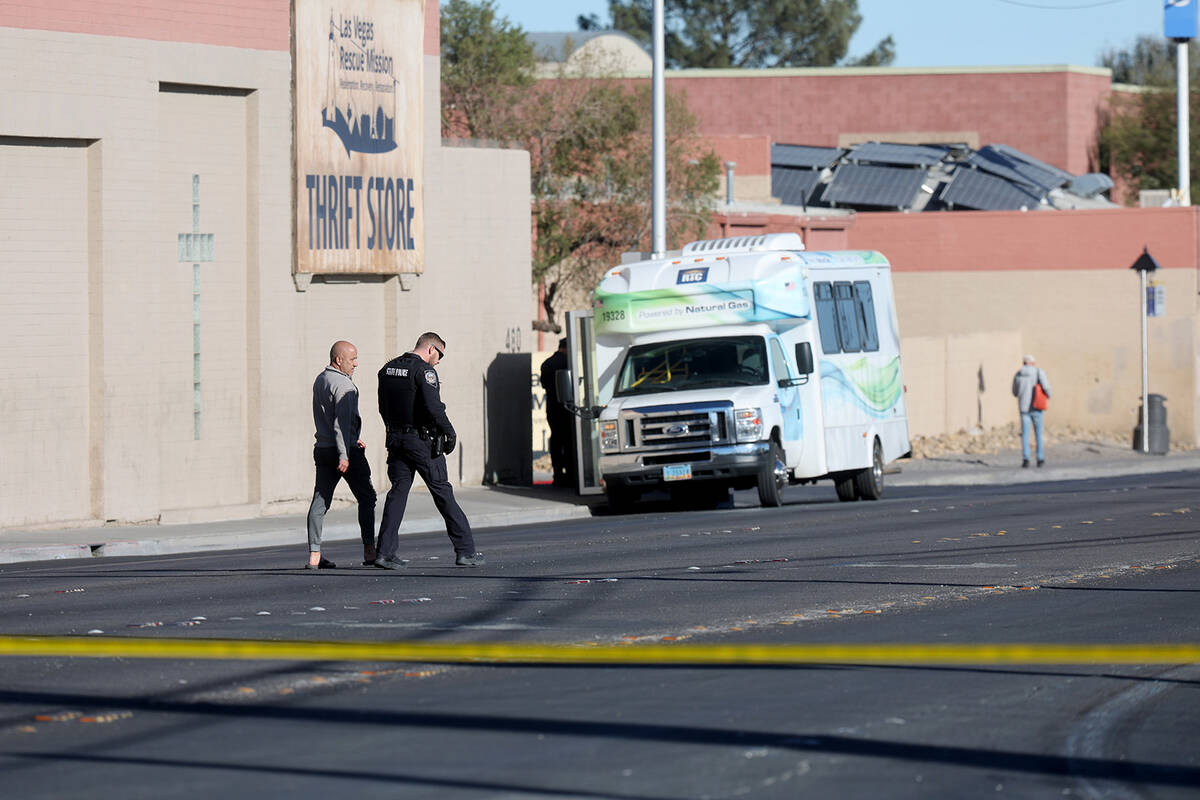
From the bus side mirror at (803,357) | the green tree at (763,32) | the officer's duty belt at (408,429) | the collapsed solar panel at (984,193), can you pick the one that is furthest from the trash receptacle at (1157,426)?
the green tree at (763,32)

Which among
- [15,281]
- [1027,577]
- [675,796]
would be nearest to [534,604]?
[1027,577]

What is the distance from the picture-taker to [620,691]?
29.0 ft

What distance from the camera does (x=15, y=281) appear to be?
20781mm

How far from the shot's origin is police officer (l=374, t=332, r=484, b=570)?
48.7ft

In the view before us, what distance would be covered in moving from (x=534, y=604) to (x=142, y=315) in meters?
10.9

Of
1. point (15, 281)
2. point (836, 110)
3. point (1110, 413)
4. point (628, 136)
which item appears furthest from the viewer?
point (836, 110)

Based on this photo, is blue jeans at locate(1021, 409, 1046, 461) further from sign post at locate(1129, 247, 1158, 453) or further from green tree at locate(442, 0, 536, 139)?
green tree at locate(442, 0, 536, 139)

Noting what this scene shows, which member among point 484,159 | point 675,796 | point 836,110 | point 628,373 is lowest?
point 675,796

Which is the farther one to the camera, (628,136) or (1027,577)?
(628,136)

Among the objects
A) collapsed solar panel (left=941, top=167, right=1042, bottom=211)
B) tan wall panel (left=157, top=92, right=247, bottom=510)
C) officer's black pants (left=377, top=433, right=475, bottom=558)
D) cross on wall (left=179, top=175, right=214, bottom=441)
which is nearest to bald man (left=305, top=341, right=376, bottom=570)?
officer's black pants (left=377, top=433, right=475, bottom=558)

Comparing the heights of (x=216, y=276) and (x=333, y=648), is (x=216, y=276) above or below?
above

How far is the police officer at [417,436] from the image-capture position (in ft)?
48.7

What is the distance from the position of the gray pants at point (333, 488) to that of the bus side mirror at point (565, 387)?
8.17 meters

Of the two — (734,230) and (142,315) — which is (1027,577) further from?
(734,230)
